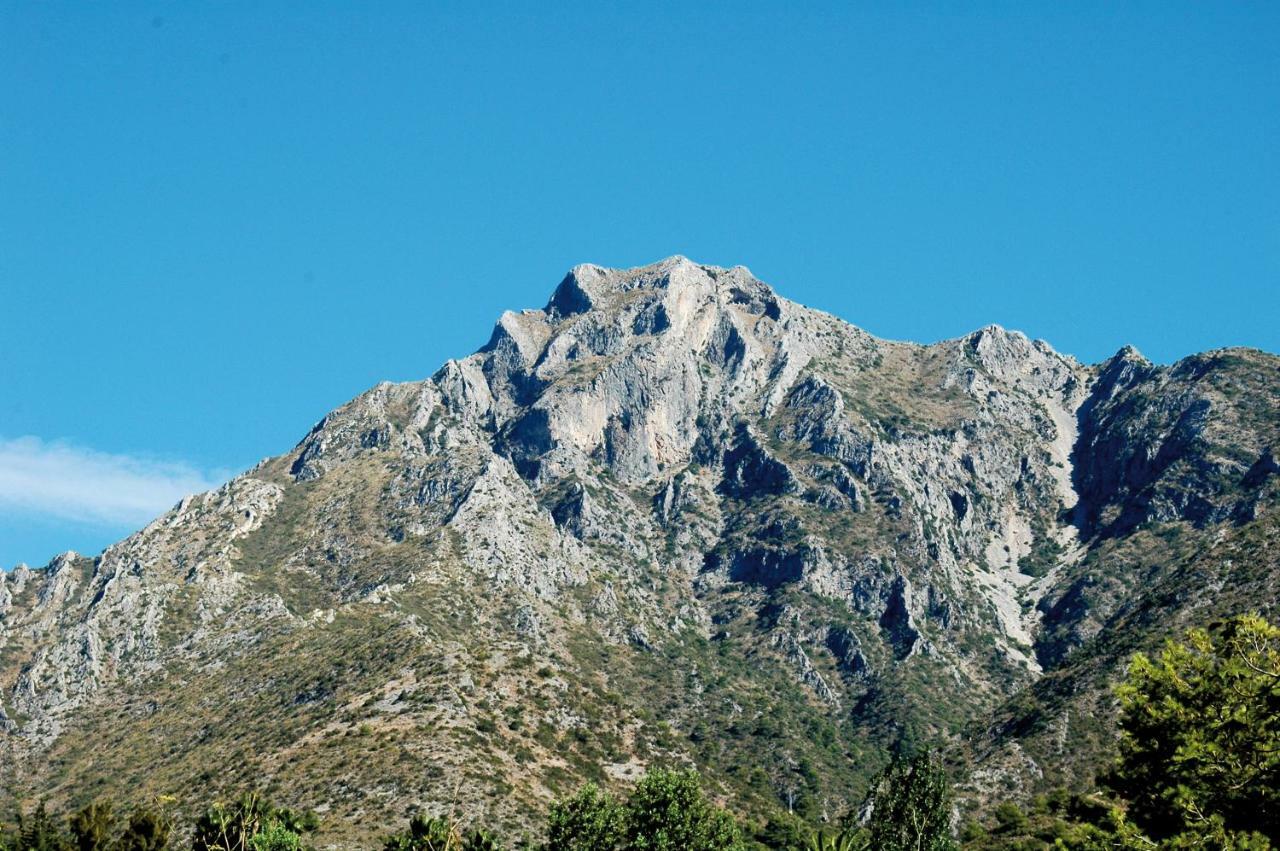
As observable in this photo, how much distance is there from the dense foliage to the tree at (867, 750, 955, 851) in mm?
76

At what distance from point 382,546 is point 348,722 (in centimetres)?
7261

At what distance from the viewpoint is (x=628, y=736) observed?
479 ft

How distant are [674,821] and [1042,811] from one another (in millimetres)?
40066

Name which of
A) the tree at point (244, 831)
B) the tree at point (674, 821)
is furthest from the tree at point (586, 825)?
the tree at point (244, 831)

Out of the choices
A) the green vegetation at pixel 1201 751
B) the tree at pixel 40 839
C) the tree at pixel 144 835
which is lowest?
the green vegetation at pixel 1201 751

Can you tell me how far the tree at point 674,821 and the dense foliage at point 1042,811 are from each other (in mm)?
96

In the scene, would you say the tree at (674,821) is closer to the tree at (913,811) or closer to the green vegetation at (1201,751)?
the tree at (913,811)

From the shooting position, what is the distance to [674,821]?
83.5m

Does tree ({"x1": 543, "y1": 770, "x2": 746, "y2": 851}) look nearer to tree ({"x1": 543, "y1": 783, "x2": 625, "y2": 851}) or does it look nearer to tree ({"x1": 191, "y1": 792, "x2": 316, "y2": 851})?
tree ({"x1": 543, "y1": 783, "x2": 625, "y2": 851})

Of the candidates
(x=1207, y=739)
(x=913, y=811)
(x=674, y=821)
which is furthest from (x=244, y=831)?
(x=1207, y=739)

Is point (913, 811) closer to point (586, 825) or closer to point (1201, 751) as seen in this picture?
point (586, 825)

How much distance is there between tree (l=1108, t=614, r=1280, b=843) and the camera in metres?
26.7

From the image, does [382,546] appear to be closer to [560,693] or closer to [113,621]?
[113,621]

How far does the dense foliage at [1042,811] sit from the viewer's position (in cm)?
2691
